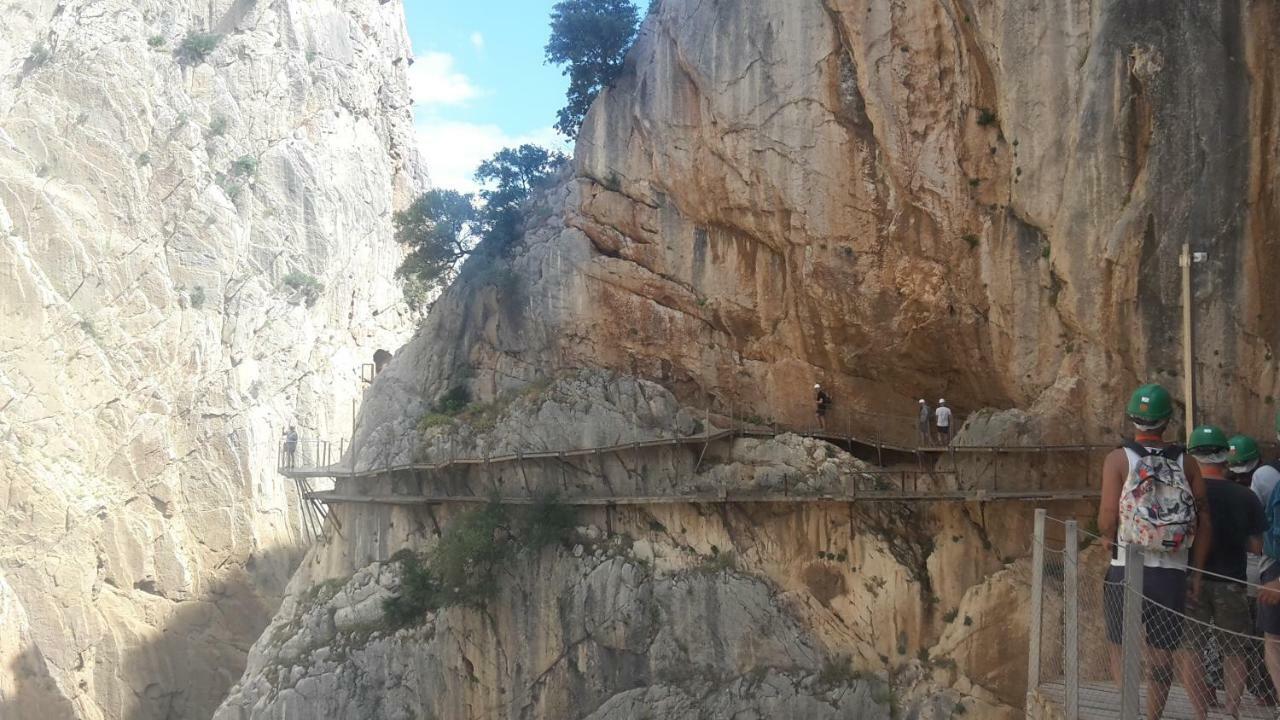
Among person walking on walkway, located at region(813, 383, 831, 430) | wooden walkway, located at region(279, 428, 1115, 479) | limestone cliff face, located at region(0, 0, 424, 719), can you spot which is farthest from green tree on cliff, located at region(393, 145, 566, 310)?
limestone cliff face, located at region(0, 0, 424, 719)

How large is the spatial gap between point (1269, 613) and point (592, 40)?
66.6ft

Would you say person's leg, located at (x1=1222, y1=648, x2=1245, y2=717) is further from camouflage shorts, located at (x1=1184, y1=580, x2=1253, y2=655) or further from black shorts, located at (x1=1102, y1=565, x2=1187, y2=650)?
camouflage shorts, located at (x1=1184, y1=580, x2=1253, y2=655)

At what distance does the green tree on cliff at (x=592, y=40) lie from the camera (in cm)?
2359

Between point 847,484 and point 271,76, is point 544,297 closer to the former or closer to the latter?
point 847,484

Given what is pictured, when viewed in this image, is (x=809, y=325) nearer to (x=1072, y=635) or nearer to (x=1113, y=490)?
(x=1072, y=635)

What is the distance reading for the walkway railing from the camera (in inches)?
219

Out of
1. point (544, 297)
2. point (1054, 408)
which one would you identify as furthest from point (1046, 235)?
point (544, 297)

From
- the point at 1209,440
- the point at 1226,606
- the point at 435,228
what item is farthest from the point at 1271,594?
the point at 435,228

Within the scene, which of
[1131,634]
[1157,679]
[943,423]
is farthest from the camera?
[943,423]

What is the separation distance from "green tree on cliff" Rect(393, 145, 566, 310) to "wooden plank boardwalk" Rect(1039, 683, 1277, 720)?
1811 cm

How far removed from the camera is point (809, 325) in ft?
63.5

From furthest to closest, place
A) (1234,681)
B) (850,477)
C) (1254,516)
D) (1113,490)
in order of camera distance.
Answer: (850,477)
(1254,516)
(1113,490)
(1234,681)

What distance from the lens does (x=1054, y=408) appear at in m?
15.8

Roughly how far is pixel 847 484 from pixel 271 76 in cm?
3218
